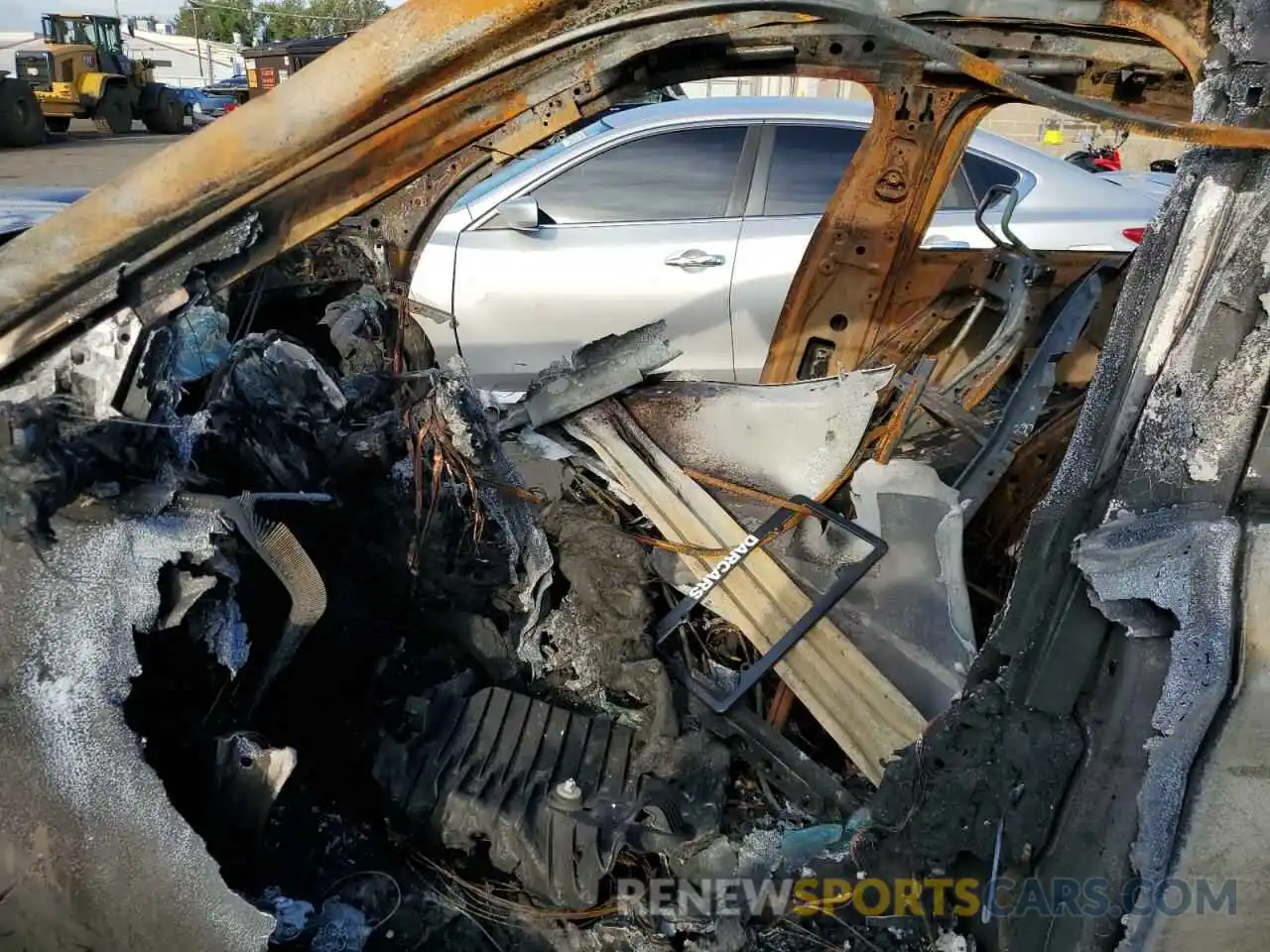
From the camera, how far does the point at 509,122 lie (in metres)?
1.67

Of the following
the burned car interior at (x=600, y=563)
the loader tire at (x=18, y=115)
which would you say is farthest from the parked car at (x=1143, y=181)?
the loader tire at (x=18, y=115)

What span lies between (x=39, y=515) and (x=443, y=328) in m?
3.12

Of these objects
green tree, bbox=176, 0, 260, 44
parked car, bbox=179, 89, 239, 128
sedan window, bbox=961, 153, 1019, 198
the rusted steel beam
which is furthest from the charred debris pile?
green tree, bbox=176, 0, 260, 44

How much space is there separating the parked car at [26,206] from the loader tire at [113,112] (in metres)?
18.8

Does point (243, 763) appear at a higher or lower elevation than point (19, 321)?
lower

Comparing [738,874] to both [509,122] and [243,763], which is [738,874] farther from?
[509,122]

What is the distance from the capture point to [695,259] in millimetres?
4551

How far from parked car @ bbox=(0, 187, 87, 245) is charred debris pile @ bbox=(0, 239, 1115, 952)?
2.38 feet

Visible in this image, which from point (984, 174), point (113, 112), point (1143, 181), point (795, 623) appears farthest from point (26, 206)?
point (113, 112)

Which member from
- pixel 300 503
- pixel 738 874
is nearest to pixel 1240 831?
pixel 738 874

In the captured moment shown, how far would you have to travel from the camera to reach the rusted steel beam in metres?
3.03

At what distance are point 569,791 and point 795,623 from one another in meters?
0.80

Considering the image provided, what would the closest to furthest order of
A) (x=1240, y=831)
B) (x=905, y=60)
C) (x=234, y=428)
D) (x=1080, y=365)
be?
(x=1240, y=831) → (x=905, y=60) → (x=234, y=428) → (x=1080, y=365)

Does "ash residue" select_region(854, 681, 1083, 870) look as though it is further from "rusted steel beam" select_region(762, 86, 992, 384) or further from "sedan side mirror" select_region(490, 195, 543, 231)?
"sedan side mirror" select_region(490, 195, 543, 231)
